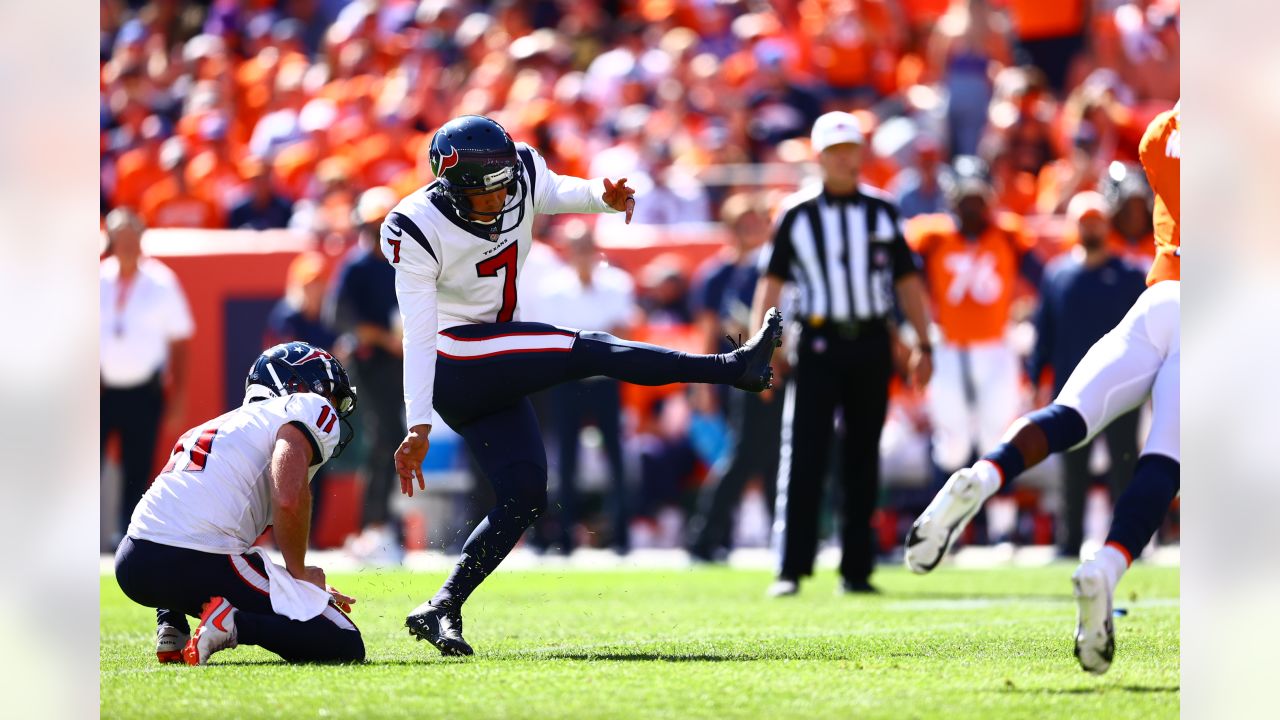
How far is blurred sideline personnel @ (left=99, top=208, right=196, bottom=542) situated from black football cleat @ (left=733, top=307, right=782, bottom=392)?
5761mm

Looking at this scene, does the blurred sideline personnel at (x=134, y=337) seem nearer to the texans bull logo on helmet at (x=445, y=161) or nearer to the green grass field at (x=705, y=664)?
the green grass field at (x=705, y=664)

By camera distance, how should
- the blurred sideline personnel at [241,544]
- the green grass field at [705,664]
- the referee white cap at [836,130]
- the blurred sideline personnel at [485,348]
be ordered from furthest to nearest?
the referee white cap at [836,130] < the blurred sideline personnel at [485,348] < the blurred sideline personnel at [241,544] < the green grass field at [705,664]

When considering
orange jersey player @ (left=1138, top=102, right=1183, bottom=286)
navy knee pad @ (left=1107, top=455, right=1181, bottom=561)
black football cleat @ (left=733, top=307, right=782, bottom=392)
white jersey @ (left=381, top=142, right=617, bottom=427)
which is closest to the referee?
white jersey @ (left=381, top=142, right=617, bottom=427)

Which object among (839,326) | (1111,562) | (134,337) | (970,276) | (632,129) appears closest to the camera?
(1111,562)

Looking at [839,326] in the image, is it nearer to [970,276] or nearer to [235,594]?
[970,276]

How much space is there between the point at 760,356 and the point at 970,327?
5.33 metres

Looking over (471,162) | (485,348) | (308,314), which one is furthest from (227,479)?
(308,314)

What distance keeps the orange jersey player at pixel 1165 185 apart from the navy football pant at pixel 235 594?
106 inches

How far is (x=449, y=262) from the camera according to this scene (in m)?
5.52

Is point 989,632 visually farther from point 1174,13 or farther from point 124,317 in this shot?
point 1174,13

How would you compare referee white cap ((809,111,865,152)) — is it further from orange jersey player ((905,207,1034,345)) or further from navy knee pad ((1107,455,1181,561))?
navy knee pad ((1107,455,1181,561))

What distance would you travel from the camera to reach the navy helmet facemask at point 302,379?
18.1 feet

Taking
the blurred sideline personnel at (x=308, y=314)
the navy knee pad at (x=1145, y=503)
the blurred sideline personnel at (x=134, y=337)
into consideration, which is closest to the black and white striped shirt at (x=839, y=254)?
the navy knee pad at (x=1145, y=503)

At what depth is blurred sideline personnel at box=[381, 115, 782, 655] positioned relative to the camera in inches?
212
